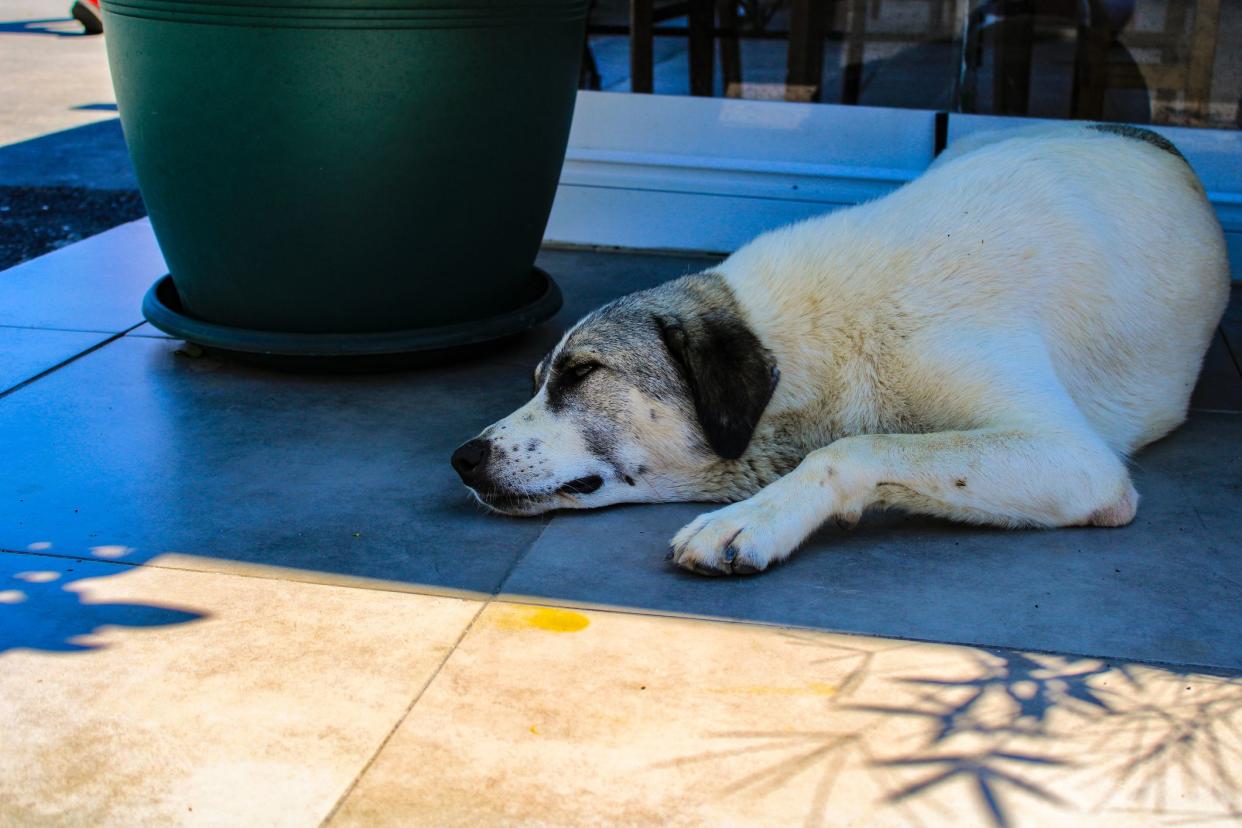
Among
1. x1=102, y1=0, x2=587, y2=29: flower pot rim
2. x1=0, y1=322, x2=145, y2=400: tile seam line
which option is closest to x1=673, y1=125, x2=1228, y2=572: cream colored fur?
x1=102, y1=0, x2=587, y2=29: flower pot rim

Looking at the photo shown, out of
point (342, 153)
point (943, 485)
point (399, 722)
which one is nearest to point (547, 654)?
point (399, 722)

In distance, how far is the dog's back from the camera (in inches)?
143

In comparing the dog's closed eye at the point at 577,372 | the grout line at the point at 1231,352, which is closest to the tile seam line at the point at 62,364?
the dog's closed eye at the point at 577,372

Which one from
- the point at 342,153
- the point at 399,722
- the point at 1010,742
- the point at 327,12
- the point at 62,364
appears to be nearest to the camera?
the point at 1010,742

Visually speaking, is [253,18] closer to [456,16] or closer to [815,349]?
[456,16]

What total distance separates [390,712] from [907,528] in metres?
1.54

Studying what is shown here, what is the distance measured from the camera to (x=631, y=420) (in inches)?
142

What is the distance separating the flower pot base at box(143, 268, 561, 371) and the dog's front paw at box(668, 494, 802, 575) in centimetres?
164

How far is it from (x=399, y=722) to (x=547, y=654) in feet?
1.26

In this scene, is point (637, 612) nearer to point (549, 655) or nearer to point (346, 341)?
point (549, 655)

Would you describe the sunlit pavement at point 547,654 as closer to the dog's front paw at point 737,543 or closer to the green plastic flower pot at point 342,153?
the dog's front paw at point 737,543

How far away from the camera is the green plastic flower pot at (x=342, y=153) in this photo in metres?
4.16

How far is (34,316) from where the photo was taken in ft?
17.4

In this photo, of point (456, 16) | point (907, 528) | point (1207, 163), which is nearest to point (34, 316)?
point (456, 16)
